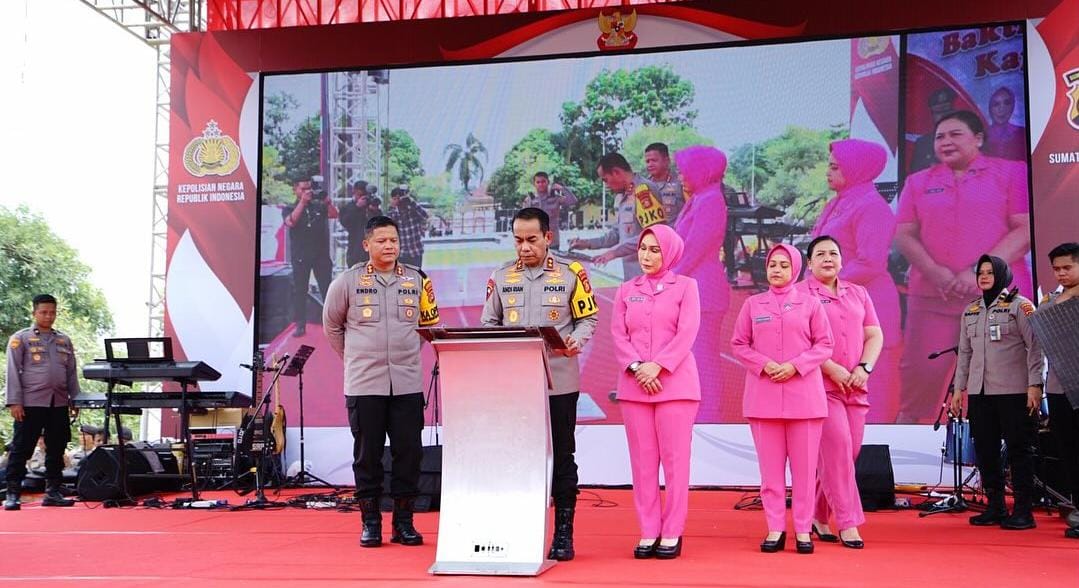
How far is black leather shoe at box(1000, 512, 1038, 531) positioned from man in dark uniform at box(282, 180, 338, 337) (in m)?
5.82

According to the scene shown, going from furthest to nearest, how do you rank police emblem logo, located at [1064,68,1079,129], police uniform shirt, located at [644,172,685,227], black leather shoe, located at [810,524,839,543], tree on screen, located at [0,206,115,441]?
tree on screen, located at [0,206,115,441], police uniform shirt, located at [644,172,685,227], police emblem logo, located at [1064,68,1079,129], black leather shoe, located at [810,524,839,543]

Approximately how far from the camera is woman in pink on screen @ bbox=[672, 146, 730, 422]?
28.1ft

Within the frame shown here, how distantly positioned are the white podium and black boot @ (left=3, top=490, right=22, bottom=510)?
480 centimetres

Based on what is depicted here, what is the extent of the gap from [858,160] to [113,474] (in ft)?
21.0

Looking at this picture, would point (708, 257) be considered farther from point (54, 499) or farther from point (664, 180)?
point (54, 499)

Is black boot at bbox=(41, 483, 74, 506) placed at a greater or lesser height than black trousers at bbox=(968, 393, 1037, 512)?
lesser

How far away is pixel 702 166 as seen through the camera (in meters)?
8.68

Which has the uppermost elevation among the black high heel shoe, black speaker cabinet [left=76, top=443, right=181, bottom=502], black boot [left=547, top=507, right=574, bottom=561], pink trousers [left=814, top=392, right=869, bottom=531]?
pink trousers [left=814, top=392, right=869, bottom=531]

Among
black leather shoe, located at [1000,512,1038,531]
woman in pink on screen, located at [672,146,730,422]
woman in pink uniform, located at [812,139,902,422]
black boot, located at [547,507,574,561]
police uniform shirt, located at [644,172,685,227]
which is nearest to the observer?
black boot, located at [547,507,574,561]

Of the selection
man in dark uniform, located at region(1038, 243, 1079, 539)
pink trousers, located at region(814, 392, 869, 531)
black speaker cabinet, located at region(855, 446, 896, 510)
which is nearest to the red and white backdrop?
black speaker cabinet, located at region(855, 446, 896, 510)

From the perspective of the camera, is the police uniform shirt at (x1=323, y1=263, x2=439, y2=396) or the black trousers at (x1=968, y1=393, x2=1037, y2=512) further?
the black trousers at (x1=968, y1=393, x2=1037, y2=512)

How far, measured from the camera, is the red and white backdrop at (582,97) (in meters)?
8.16

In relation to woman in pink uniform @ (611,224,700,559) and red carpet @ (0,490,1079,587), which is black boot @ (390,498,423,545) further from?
woman in pink uniform @ (611,224,700,559)

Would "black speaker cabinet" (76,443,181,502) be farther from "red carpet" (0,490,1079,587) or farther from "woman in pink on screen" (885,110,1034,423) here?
"woman in pink on screen" (885,110,1034,423)
